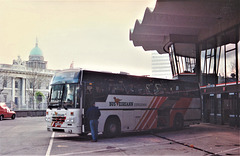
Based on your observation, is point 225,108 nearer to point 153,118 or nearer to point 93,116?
point 153,118

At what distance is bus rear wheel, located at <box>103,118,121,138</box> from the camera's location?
53.5ft

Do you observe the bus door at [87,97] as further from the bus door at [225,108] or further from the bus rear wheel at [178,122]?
the bus door at [225,108]

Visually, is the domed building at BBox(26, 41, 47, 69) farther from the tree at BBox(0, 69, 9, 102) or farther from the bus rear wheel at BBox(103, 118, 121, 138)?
the bus rear wheel at BBox(103, 118, 121, 138)

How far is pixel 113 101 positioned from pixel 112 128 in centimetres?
136

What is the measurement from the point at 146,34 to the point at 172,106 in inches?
560

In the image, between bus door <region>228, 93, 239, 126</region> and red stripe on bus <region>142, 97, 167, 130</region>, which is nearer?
red stripe on bus <region>142, 97, 167, 130</region>

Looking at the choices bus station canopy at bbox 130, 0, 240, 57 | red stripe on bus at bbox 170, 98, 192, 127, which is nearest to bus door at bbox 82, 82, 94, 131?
red stripe on bus at bbox 170, 98, 192, 127

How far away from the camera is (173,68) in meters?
35.1

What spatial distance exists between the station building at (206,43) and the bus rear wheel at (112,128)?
10.4 metres

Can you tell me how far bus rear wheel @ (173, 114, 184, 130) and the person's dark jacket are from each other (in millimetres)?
7880

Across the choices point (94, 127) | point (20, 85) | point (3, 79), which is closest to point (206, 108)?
point (94, 127)

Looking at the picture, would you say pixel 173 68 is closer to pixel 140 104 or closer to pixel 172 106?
pixel 172 106

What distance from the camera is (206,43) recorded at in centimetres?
3008

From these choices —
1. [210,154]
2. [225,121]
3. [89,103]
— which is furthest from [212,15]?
[210,154]
